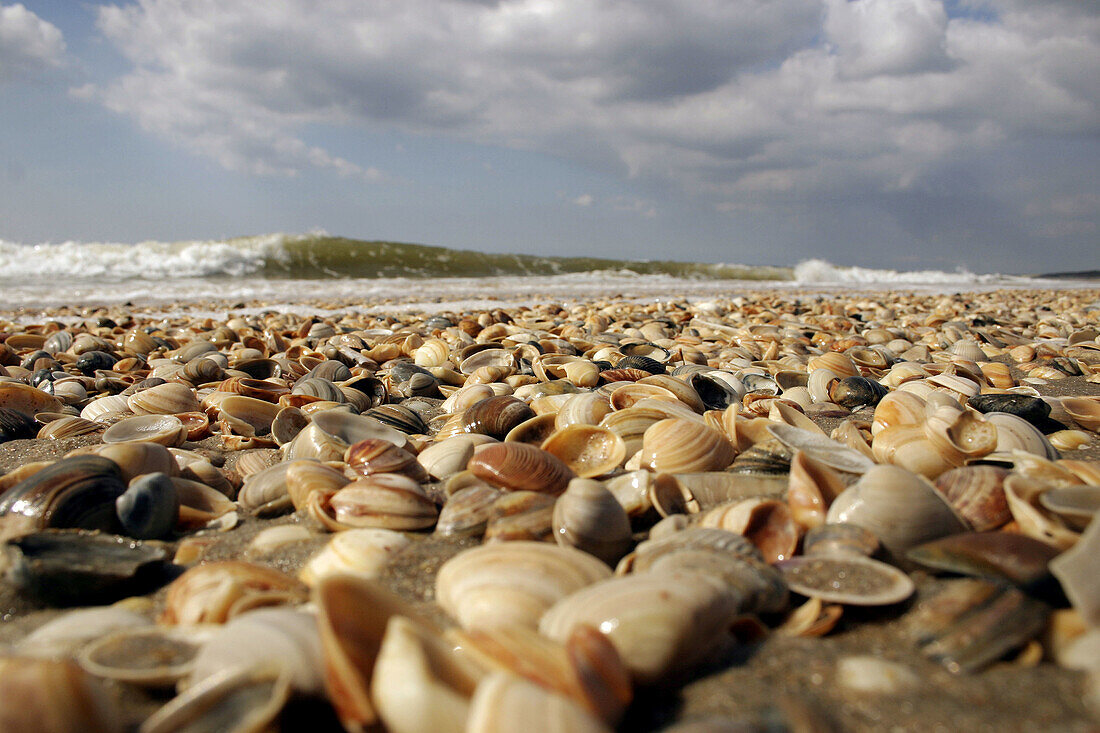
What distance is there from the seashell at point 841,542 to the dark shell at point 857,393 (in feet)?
6.58

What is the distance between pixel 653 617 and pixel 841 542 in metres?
0.65

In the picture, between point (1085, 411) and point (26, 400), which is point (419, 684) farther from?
point (26, 400)

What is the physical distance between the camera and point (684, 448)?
230 cm

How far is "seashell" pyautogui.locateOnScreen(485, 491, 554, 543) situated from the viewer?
5.75ft

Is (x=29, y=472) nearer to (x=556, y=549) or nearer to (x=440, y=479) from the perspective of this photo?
(x=440, y=479)

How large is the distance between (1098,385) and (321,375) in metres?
4.91

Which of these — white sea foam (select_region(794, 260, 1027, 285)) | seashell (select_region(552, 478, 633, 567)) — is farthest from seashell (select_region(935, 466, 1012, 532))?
white sea foam (select_region(794, 260, 1027, 285))

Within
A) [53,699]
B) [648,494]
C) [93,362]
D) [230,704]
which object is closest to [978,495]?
[648,494]

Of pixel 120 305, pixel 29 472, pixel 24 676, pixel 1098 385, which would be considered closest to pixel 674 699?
pixel 24 676

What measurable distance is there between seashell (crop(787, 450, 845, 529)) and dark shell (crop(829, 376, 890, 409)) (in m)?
1.56

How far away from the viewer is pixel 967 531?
162 centimetres

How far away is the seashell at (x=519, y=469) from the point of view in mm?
2048

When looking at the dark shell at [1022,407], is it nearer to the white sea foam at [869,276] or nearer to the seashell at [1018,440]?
the seashell at [1018,440]

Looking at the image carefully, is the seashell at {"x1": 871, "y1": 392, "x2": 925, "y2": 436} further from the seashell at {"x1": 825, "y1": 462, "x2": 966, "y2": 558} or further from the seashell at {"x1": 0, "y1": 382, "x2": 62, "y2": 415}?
the seashell at {"x1": 0, "y1": 382, "x2": 62, "y2": 415}
